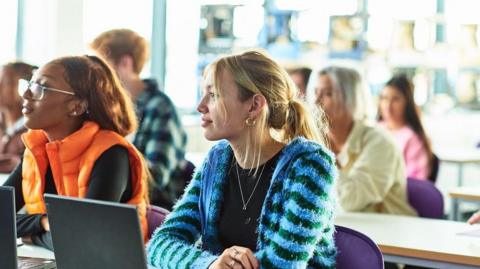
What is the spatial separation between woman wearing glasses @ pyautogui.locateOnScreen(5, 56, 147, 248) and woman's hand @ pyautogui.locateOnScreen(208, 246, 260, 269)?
0.55 meters

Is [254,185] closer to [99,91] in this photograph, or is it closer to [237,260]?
[237,260]

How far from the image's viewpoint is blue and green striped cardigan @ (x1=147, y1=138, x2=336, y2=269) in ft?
6.56

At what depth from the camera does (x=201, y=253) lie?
2107 mm

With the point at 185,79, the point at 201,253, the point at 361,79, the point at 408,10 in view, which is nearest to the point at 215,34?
the point at 185,79

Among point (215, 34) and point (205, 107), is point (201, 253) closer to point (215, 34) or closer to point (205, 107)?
point (205, 107)

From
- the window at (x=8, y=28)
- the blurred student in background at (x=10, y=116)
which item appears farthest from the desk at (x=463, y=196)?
the window at (x=8, y=28)

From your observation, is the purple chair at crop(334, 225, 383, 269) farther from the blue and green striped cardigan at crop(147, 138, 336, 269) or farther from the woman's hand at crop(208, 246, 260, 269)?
the woman's hand at crop(208, 246, 260, 269)

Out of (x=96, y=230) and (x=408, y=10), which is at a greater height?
(x=408, y=10)

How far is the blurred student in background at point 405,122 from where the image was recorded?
4.90m

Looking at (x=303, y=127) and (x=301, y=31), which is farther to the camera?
(x=301, y=31)

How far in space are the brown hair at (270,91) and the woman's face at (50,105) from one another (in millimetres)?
559

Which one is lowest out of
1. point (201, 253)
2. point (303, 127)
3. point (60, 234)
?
point (201, 253)

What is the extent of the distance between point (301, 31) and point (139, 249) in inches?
216

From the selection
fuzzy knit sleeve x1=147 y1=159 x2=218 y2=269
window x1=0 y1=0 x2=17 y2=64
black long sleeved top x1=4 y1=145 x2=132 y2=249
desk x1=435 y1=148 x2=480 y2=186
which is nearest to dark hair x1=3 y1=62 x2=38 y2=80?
window x1=0 y1=0 x2=17 y2=64
